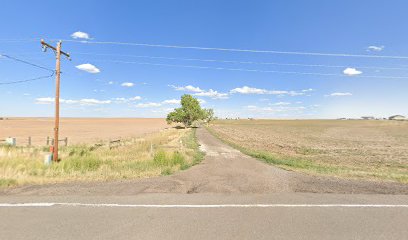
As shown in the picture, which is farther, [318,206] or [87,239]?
[318,206]

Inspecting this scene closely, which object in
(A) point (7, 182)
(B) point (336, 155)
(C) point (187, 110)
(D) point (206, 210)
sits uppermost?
(C) point (187, 110)

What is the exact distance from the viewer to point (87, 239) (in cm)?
515

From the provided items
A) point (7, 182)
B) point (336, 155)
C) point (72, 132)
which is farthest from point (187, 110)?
point (7, 182)

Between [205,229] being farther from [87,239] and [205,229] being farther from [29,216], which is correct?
[29,216]

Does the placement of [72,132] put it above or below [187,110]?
below

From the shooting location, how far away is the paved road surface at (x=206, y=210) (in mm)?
5516

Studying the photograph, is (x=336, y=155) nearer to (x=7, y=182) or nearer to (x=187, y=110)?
(x=7, y=182)

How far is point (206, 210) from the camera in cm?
687

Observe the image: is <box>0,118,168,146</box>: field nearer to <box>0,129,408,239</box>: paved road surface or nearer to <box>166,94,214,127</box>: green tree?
<box>166,94,214,127</box>: green tree

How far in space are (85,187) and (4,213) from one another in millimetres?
2716

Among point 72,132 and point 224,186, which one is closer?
point 224,186

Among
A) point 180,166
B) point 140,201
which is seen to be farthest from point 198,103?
point 140,201

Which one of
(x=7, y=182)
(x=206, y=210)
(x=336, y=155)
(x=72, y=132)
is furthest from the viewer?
(x=72, y=132)

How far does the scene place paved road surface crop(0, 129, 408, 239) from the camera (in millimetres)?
5516
